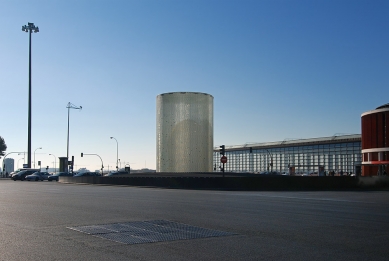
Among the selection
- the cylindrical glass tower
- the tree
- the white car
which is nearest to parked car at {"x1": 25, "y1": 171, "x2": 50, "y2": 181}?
the white car

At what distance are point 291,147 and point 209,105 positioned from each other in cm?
6649

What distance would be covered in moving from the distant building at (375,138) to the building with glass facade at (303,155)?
1532cm

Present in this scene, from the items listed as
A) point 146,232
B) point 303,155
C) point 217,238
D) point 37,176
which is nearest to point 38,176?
point 37,176

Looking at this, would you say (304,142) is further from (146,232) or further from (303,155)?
(146,232)

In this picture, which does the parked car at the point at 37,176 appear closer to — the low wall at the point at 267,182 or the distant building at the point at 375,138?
the low wall at the point at 267,182

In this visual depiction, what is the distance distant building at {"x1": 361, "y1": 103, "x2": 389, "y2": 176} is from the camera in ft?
221

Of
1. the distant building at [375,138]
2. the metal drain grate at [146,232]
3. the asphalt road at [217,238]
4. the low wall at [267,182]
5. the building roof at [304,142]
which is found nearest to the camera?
the asphalt road at [217,238]

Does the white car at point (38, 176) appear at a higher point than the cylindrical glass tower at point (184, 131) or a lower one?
lower

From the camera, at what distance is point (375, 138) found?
69.4m

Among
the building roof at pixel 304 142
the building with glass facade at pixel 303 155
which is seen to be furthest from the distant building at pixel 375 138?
the building roof at pixel 304 142

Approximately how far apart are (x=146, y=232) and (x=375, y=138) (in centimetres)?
6505

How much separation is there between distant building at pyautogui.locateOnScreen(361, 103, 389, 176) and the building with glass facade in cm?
1532

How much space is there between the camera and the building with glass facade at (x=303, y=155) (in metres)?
99.2

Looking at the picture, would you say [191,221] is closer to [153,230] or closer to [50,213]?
[153,230]
